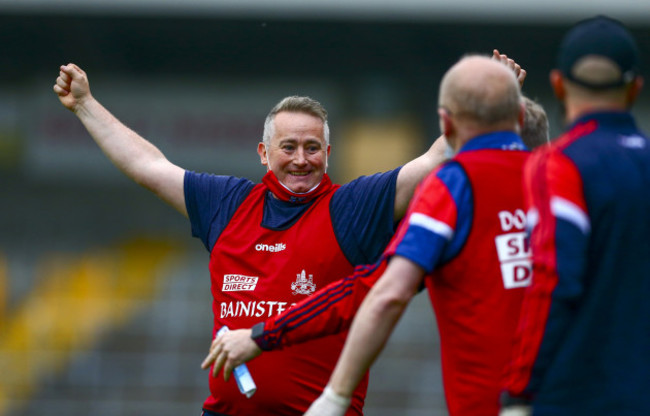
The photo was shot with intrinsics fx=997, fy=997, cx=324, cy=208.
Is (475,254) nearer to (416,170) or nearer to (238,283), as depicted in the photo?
(416,170)

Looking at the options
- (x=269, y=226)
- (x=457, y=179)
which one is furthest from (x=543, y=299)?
(x=269, y=226)

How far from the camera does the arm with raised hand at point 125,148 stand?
4.97 metres

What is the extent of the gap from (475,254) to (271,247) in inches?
66.9

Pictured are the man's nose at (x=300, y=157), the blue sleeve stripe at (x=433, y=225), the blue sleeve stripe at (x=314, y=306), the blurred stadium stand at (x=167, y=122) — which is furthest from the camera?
the blurred stadium stand at (x=167, y=122)

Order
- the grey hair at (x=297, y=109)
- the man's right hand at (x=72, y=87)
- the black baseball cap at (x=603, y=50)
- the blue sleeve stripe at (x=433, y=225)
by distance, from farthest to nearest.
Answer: the man's right hand at (x=72, y=87)
the grey hair at (x=297, y=109)
the blue sleeve stripe at (x=433, y=225)
the black baseball cap at (x=603, y=50)

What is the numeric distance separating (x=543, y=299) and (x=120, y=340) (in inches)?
486

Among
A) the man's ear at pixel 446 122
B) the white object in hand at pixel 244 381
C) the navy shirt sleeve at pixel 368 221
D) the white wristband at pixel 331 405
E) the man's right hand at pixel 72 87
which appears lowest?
the white object in hand at pixel 244 381

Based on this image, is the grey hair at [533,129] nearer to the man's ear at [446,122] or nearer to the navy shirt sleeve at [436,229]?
the man's ear at [446,122]

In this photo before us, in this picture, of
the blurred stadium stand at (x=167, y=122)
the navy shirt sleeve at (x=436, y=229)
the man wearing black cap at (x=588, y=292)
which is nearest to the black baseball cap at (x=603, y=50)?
the man wearing black cap at (x=588, y=292)

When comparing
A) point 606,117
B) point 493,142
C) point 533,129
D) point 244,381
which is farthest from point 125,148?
point 606,117

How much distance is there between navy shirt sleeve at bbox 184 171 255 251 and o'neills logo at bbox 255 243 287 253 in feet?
0.83

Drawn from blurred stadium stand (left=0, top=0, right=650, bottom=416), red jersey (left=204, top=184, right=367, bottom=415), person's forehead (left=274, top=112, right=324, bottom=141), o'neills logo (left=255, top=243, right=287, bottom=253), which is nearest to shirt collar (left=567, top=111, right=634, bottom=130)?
red jersey (left=204, top=184, right=367, bottom=415)

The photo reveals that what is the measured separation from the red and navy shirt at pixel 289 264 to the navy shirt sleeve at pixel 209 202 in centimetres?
2

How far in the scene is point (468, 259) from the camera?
315 centimetres
